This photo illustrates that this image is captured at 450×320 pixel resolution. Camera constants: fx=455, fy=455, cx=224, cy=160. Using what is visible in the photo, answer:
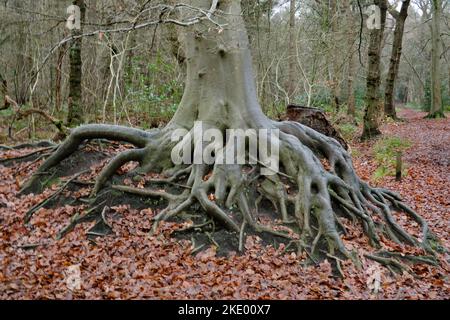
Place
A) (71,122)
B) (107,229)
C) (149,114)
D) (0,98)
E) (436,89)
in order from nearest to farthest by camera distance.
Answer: (107,229)
(71,122)
(149,114)
(0,98)
(436,89)

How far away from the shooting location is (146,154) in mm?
7805

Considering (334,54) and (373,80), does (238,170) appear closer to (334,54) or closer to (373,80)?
(373,80)

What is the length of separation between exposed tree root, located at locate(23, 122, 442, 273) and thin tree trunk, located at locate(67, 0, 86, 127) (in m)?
4.98

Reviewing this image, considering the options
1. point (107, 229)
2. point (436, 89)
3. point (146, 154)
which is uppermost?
point (436, 89)

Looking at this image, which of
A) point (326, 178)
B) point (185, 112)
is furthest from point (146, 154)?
A: point (326, 178)

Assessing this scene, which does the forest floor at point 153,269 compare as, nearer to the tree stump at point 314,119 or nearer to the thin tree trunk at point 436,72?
the tree stump at point 314,119

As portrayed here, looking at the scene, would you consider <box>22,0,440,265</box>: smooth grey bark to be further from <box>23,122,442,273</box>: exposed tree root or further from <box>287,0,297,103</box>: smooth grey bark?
<box>287,0,297,103</box>: smooth grey bark

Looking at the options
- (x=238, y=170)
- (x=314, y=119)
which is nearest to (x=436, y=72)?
(x=314, y=119)

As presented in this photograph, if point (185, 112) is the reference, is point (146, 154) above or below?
below

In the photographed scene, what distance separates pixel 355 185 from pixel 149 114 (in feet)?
A: 29.8

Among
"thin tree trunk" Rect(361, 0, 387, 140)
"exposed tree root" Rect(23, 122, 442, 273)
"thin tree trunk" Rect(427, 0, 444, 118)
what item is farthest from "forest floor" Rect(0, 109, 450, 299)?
"thin tree trunk" Rect(427, 0, 444, 118)

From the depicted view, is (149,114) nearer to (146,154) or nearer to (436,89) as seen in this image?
(146,154)

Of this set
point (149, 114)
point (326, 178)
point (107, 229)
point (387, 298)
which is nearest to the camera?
point (387, 298)

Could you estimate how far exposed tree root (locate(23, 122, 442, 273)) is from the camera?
6664mm
